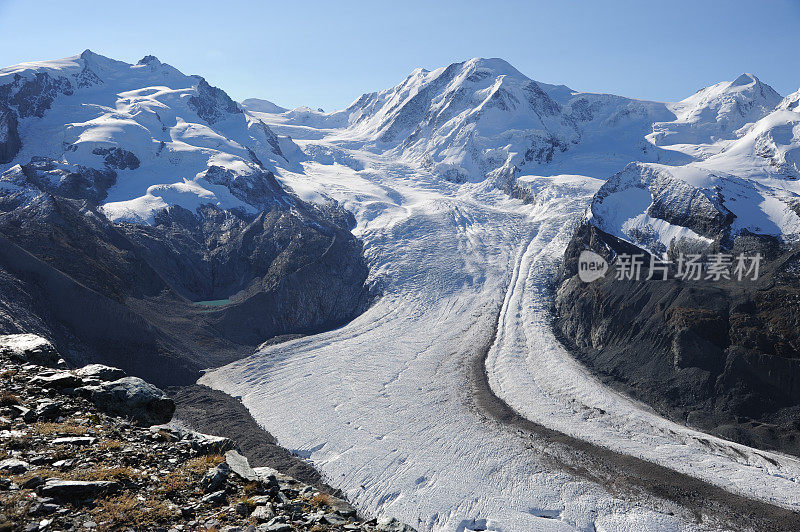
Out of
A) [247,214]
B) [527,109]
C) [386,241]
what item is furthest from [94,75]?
[527,109]

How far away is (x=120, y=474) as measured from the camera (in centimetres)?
1183

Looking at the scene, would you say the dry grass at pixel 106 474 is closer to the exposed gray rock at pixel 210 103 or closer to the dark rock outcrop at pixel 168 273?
the dark rock outcrop at pixel 168 273

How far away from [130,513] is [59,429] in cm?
428

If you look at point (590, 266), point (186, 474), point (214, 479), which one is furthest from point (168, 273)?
point (214, 479)

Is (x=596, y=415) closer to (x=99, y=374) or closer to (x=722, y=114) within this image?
(x=99, y=374)

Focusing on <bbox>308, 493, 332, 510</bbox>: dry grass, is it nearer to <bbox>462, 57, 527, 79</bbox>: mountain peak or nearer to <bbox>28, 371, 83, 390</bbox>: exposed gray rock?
<bbox>28, 371, 83, 390</bbox>: exposed gray rock

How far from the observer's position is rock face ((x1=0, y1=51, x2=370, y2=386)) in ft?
175

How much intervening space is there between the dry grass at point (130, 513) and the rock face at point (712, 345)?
46.0 metres

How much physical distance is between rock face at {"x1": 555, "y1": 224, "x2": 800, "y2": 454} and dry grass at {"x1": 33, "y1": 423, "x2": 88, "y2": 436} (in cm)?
4710

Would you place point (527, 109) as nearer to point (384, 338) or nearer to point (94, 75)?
point (384, 338)

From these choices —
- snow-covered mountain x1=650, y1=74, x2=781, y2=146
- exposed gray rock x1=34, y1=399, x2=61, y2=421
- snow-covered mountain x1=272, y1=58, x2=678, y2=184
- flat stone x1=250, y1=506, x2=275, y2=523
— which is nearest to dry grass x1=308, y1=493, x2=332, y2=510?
flat stone x1=250, y1=506, x2=275, y2=523

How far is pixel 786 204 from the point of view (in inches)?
2341

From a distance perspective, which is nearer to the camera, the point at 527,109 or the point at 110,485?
the point at 110,485

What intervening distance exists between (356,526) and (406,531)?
132 centimetres
